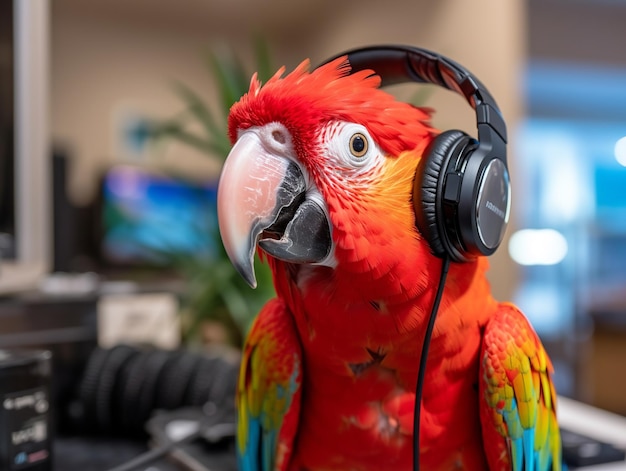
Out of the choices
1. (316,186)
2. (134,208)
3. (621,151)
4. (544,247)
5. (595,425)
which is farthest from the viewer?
(621,151)

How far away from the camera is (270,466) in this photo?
447 millimetres

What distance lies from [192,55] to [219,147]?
2599 millimetres

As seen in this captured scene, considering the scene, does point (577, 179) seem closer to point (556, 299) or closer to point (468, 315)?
point (556, 299)

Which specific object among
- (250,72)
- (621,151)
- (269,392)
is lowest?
(269,392)

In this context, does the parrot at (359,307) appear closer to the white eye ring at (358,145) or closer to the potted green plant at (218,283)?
the white eye ring at (358,145)

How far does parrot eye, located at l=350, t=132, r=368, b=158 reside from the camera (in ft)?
1.13

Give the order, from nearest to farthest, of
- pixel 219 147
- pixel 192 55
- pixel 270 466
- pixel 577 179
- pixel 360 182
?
1. pixel 360 182
2. pixel 270 466
3. pixel 219 147
4. pixel 192 55
5. pixel 577 179

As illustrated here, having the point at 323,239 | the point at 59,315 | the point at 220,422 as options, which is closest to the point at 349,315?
the point at 323,239

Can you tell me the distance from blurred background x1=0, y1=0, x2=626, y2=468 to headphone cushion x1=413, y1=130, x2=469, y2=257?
979 millimetres

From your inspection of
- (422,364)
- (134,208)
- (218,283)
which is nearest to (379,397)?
(422,364)

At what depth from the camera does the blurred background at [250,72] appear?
190 centimetres

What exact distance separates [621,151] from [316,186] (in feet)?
20.4

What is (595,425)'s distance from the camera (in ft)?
2.17

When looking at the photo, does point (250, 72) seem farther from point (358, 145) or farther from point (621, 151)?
point (621, 151)
